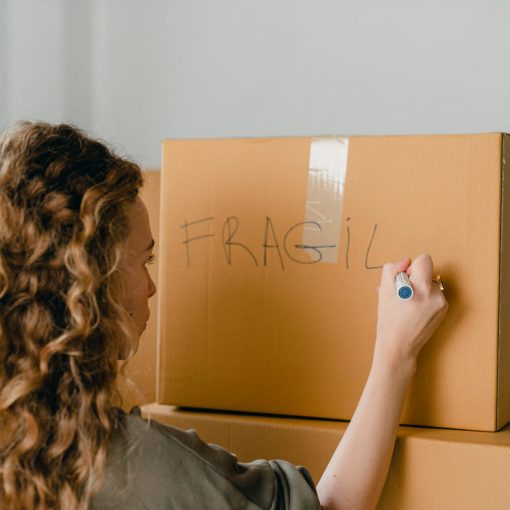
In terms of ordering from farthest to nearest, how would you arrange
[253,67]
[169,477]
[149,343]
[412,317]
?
[253,67] < [149,343] < [412,317] < [169,477]

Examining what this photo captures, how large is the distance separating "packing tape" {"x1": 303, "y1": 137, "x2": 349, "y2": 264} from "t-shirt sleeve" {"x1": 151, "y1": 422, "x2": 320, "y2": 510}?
0.81 feet

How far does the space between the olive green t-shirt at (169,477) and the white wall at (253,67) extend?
2.47ft

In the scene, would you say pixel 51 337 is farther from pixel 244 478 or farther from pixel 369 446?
pixel 369 446

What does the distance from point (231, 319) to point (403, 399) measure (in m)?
0.22

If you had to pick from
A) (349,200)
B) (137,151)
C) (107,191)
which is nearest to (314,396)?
(349,200)

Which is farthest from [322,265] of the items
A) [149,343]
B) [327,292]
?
[149,343]

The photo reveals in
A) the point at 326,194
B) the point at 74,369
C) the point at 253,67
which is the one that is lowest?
the point at 74,369

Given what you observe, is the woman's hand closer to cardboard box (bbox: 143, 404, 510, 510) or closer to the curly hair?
cardboard box (bbox: 143, 404, 510, 510)

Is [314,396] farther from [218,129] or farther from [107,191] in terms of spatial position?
[218,129]

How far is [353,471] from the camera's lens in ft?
2.60

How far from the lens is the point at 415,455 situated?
826mm

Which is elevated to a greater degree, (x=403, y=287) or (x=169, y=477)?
(x=403, y=287)

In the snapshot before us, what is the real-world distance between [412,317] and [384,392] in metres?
0.08

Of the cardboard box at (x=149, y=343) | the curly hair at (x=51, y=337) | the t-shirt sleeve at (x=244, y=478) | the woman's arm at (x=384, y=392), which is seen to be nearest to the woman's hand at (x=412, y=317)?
the woman's arm at (x=384, y=392)
